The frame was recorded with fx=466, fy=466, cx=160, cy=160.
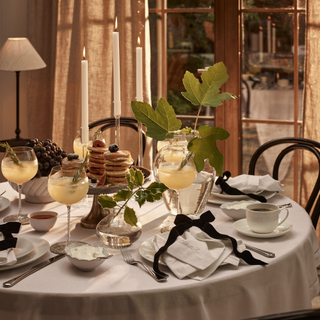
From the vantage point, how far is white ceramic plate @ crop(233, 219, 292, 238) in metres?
1.37

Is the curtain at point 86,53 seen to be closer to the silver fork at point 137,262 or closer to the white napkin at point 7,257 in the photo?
the silver fork at point 137,262

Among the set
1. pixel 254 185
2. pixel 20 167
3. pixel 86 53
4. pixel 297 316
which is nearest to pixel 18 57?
pixel 86 53

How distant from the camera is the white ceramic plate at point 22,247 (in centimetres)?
121

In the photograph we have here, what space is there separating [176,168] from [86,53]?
2220 millimetres

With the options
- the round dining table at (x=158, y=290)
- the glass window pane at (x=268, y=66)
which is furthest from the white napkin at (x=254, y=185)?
the glass window pane at (x=268, y=66)

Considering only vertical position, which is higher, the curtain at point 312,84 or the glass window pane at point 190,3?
the glass window pane at point 190,3


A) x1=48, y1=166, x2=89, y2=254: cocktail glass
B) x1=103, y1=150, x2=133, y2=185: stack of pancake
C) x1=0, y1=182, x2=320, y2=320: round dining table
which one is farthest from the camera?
x1=103, y1=150, x2=133, y2=185: stack of pancake

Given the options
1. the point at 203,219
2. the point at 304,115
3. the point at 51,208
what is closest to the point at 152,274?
the point at 203,219

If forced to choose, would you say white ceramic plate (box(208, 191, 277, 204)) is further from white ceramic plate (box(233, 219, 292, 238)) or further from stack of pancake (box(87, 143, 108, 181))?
stack of pancake (box(87, 143, 108, 181))

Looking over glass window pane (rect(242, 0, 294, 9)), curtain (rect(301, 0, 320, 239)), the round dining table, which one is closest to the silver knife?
the round dining table

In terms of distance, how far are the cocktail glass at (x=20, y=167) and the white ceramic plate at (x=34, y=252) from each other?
0.82ft

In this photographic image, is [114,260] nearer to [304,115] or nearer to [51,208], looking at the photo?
[51,208]

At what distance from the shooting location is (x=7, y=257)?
1165 millimetres

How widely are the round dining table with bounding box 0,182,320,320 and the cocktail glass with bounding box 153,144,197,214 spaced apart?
203 mm
